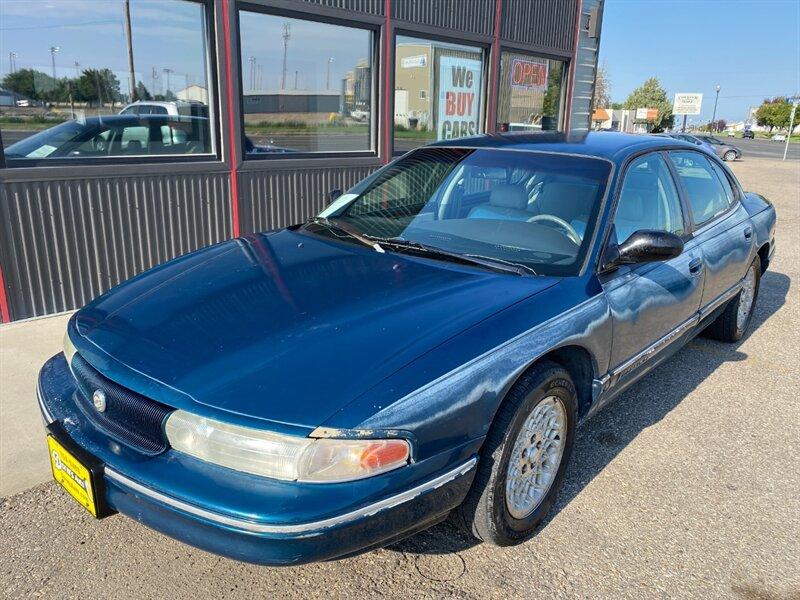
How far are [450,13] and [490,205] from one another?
4.99m

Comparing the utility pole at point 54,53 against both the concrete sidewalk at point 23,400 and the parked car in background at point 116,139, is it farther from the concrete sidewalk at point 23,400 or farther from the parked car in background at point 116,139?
the concrete sidewalk at point 23,400

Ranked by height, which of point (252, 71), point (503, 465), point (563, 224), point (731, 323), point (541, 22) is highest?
point (541, 22)

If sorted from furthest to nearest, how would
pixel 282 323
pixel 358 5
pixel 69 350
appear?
pixel 358 5, pixel 69 350, pixel 282 323

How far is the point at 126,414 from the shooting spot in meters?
2.09

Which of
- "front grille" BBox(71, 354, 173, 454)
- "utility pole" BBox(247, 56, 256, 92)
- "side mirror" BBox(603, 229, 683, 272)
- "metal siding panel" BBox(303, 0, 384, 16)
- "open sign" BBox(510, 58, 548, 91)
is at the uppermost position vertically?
"metal siding panel" BBox(303, 0, 384, 16)

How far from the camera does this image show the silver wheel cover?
2.45m

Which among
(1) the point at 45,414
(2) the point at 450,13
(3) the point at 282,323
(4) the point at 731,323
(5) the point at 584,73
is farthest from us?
(5) the point at 584,73

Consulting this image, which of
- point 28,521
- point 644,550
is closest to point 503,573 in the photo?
point 644,550

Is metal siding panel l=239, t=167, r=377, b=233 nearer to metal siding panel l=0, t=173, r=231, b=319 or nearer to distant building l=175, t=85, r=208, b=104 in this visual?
metal siding panel l=0, t=173, r=231, b=319

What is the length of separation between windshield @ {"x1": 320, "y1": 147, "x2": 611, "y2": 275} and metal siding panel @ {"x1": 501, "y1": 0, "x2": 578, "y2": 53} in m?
5.49

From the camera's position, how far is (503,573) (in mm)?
2420

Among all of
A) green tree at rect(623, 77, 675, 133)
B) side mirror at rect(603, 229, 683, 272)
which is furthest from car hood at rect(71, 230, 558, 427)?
green tree at rect(623, 77, 675, 133)

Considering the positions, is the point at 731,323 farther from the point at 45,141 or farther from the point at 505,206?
the point at 45,141

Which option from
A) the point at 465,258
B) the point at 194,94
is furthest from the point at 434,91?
the point at 465,258
